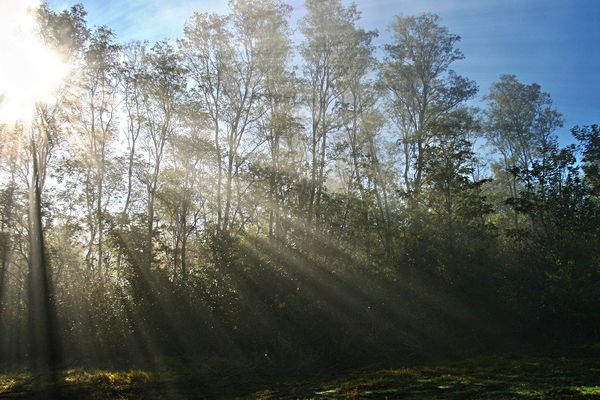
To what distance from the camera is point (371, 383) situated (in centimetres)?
981

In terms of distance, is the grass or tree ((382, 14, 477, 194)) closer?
the grass

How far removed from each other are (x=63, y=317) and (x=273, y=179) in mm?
10783

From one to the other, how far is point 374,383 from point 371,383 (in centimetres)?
7

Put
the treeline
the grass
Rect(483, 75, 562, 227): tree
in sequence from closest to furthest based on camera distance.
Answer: the grass → the treeline → Rect(483, 75, 562, 227): tree

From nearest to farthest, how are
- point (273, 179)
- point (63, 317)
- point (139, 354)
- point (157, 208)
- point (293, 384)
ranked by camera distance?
point (293, 384), point (139, 354), point (63, 317), point (273, 179), point (157, 208)

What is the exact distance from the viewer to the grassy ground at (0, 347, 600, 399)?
7.95 meters

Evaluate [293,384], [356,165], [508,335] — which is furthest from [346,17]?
[293,384]

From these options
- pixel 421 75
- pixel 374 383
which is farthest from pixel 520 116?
pixel 374 383

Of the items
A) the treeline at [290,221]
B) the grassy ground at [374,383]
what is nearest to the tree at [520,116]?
the treeline at [290,221]

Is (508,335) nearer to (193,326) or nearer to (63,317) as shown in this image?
(193,326)

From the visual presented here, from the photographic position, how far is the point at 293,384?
11.0m

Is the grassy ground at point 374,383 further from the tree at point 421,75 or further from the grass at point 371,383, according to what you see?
the tree at point 421,75

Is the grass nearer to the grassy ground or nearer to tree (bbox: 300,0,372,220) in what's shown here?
the grassy ground

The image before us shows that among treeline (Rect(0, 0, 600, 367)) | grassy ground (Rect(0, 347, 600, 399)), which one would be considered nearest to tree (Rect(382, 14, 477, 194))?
treeline (Rect(0, 0, 600, 367))
